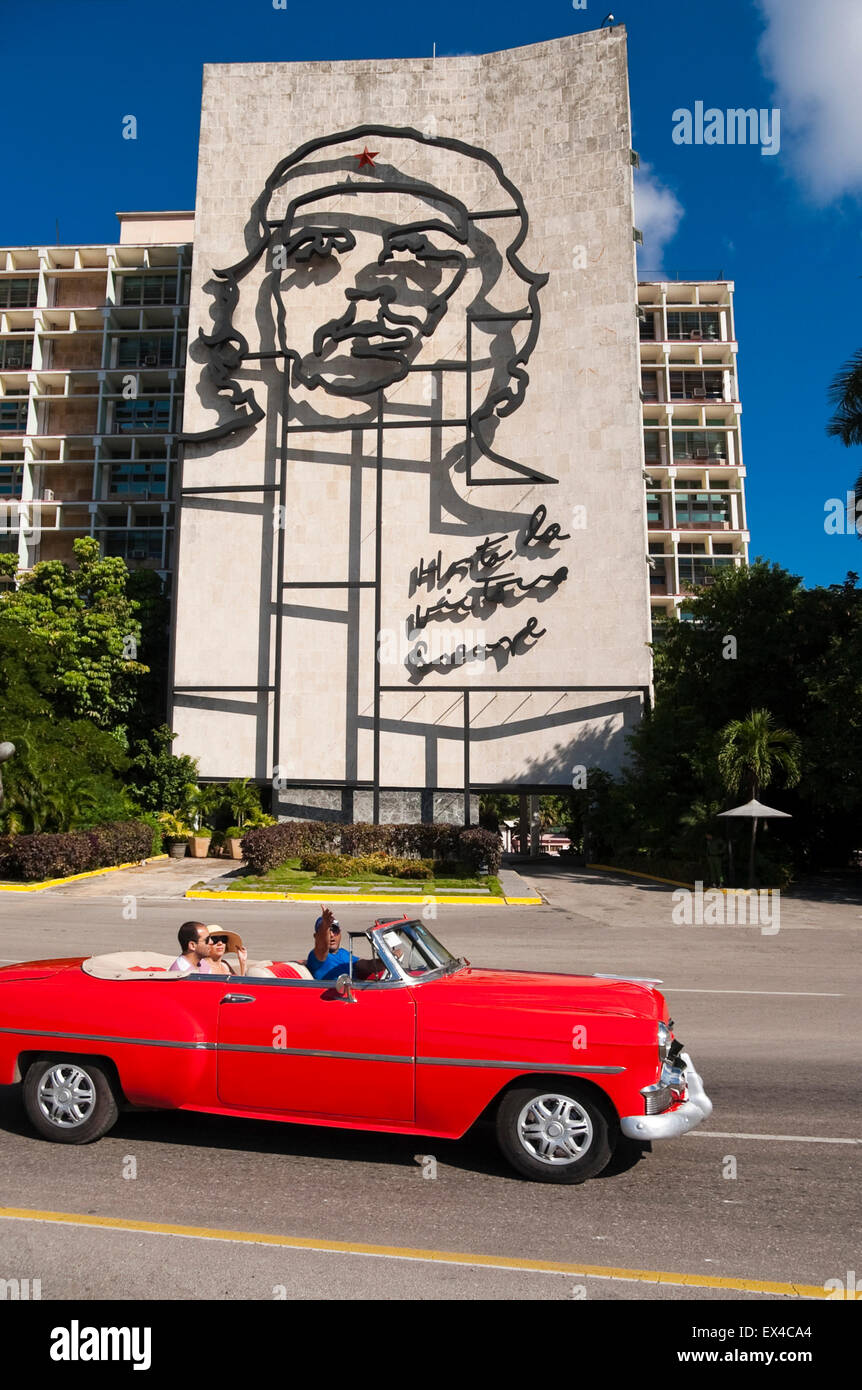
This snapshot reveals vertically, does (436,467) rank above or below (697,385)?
below

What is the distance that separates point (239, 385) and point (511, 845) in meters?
52.9

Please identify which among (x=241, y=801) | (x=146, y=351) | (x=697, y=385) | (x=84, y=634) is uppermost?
(x=697, y=385)

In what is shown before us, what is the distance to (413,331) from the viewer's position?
110 ft

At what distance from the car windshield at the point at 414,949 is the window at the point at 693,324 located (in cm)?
7135

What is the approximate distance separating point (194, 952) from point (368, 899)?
537 inches

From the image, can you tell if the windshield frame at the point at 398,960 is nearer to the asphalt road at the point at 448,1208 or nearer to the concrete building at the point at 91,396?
the asphalt road at the point at 448,1208

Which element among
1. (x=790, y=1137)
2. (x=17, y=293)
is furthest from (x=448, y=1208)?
(x=17, y=293)

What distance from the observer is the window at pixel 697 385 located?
6894cm

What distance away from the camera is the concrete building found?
57.4 m

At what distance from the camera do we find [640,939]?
49.9 feet

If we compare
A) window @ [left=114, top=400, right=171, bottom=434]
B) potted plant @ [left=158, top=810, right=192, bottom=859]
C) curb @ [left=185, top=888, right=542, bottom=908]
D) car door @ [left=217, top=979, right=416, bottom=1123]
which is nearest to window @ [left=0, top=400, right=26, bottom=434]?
window @ [left=114, top=400, right=171, bottom=434]

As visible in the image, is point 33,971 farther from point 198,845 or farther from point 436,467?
point 436,467
